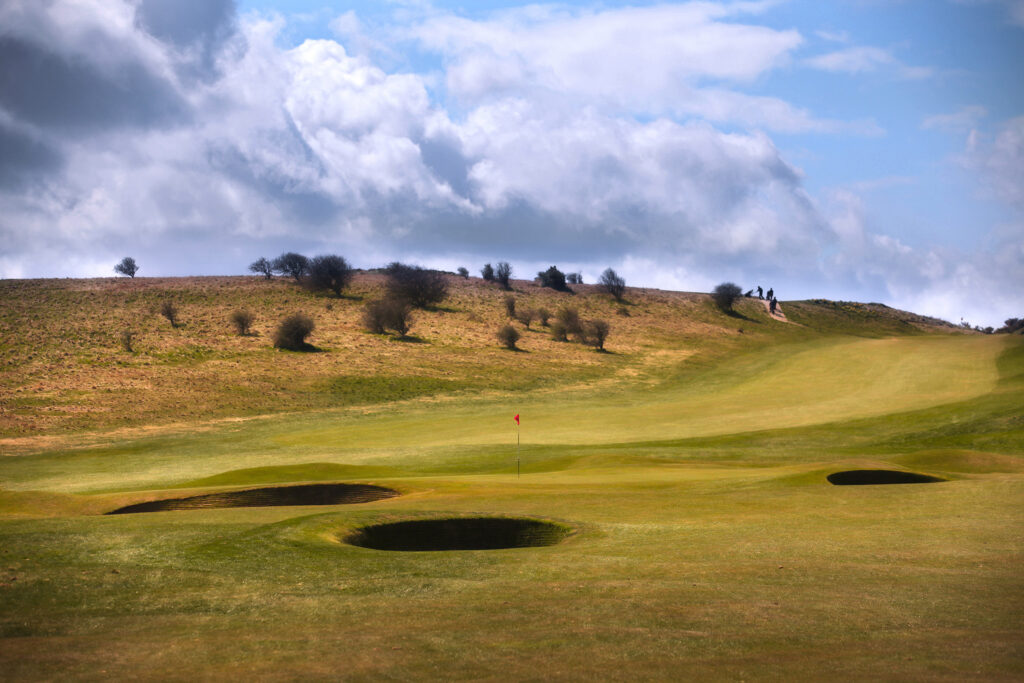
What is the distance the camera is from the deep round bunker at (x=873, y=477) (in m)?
25.1

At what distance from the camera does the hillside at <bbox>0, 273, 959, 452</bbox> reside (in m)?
60.9

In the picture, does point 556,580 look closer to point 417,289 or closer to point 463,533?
point 463,533

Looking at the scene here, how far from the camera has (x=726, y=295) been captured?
125688mm

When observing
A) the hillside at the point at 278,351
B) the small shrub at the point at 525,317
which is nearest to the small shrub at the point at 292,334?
the hillside at the point at 278,351

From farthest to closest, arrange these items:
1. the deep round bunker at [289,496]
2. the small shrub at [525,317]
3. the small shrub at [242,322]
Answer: the small shrub at [525,317] → the small shrub at [242,322] → the deep round bunker at [289,496]

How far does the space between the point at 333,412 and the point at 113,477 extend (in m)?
24.5

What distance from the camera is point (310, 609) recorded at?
11.0m

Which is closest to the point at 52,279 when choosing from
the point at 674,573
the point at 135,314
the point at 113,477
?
the point at 135,314

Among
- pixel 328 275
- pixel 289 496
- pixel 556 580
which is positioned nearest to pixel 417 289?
pixel 328 275

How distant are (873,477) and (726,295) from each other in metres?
103

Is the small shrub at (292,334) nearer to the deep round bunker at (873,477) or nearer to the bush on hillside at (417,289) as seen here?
the bush on hillside at (417,289)

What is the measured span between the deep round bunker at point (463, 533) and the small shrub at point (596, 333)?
75.5m

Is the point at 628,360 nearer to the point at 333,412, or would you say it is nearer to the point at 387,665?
the point at 333,412

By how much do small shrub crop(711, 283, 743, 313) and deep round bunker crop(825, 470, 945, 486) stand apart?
102 metres
